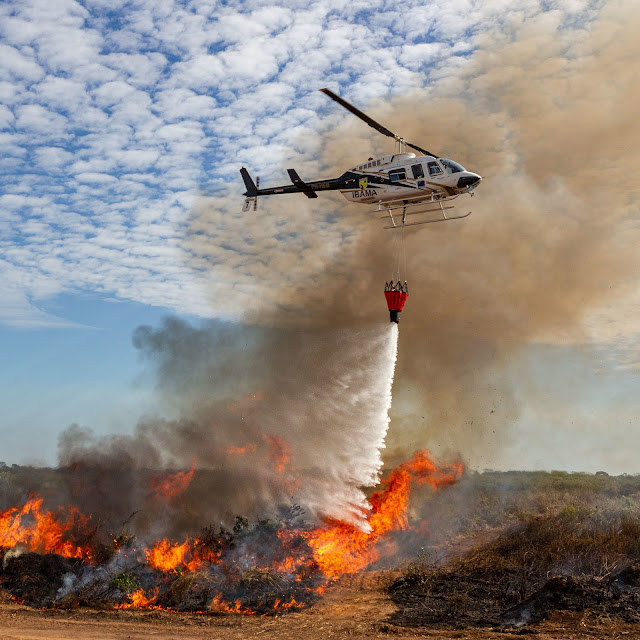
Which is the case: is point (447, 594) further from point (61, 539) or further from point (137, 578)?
point (61, 539)

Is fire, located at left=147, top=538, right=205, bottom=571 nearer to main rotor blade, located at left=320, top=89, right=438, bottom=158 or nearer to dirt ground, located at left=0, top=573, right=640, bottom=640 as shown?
dirt ground, located at left=0, top=573, right=640, bottom=640

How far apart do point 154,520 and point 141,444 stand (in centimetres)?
833

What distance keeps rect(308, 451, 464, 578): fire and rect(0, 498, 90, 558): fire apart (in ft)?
36.4

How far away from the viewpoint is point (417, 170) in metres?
28.9

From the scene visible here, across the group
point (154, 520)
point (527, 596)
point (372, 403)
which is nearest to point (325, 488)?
point (372, 403)

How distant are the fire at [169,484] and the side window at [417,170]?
20.8 metres

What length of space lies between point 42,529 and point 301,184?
23.5 metres

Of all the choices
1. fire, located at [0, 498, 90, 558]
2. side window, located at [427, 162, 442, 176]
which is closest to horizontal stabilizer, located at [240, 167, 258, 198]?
side window, located at [427, 162, 442, 176]

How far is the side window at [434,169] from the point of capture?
28359 mm

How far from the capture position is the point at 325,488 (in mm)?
29797

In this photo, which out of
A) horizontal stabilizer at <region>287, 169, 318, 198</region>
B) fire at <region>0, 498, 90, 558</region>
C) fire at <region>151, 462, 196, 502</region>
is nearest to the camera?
fire at <region>0, 498, 90, 558</region>

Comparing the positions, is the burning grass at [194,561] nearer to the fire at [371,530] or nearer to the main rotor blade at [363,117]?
the fire at [371,530]

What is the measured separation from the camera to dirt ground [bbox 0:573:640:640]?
17.6 m

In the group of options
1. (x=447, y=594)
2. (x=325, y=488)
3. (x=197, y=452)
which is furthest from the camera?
(x=197, y=452)
